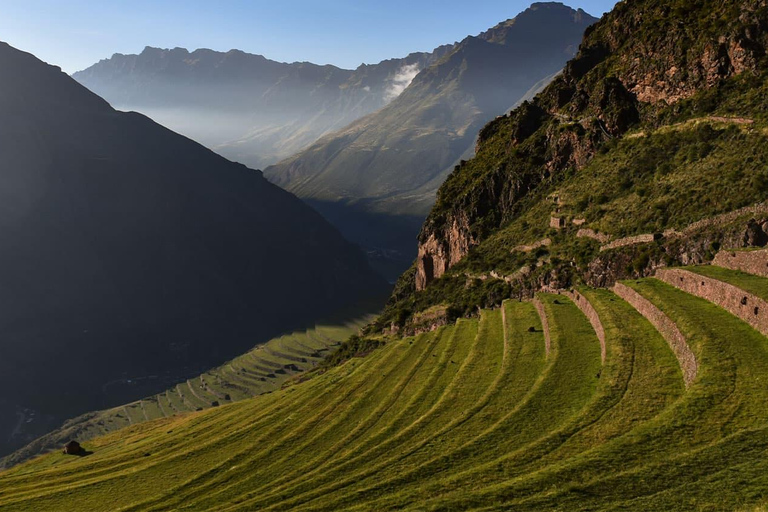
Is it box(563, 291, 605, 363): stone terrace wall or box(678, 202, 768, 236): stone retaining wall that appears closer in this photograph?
box(563, 291, 605, 363): stone terrace wall

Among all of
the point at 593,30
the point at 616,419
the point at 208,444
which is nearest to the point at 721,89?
the point at 593,30

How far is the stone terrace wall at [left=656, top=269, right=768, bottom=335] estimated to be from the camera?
27.2 m

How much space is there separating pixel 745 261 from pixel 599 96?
47138 millimetres

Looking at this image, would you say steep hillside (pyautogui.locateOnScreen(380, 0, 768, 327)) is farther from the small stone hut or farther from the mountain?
the small stone hut

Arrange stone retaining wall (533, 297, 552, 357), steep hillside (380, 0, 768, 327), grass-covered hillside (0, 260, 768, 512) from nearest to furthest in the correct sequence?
grass-covered hillside (0, 260, 768, 512), stone retaining wall (533, 297, 552, 357), steep hillside (380, 0, 768, 327)

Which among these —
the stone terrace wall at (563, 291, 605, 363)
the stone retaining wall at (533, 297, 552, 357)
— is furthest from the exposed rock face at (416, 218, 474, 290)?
the stone terrace wall at (563, 291, 605, 363)

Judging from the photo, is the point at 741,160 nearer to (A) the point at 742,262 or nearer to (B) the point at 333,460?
(A) the point at 742,262

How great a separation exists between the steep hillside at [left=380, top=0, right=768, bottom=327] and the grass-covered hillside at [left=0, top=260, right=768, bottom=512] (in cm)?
885

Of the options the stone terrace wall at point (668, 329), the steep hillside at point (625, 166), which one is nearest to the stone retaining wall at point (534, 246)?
the steep hillside at point (625, 166)

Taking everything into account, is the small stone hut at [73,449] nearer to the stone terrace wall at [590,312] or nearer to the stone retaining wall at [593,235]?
the stone terrace wall at [590,312]

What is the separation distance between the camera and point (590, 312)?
40438mm

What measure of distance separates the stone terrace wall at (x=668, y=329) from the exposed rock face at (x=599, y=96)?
37.0 meters

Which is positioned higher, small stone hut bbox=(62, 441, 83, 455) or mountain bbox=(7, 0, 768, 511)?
mountain bbox=(7, 0, 768, 511)

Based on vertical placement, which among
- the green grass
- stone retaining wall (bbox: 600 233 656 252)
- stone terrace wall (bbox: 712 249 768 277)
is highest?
stone retaining wall (bbox: 600 233 656 252)
